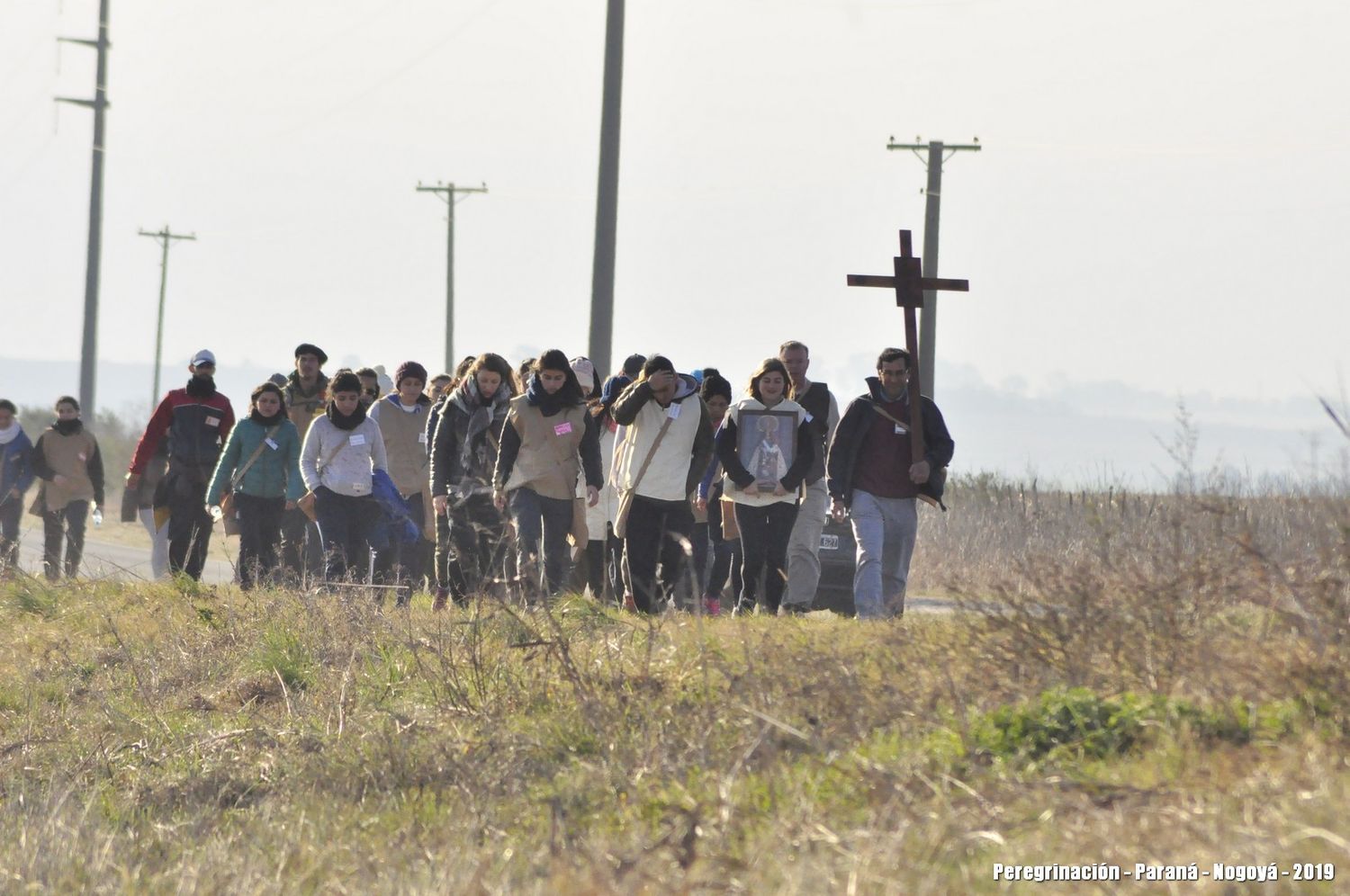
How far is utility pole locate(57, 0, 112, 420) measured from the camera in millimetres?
32875

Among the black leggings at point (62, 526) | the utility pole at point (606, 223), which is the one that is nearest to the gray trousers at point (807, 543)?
the utility pole at point (606, 223)

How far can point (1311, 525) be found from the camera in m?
7.82

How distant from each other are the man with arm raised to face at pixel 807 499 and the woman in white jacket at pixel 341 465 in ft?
9.00

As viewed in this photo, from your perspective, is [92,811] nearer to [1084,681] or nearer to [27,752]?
[27,752]

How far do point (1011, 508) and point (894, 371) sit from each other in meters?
9.47

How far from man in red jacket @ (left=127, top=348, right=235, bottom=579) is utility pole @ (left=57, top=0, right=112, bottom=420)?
20040mm

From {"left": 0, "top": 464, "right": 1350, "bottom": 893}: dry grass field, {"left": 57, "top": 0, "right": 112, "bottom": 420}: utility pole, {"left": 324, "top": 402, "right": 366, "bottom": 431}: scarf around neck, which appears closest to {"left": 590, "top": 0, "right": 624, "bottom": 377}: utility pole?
{"left": 324, "top": 402, "right": 366, "bottom": 431}: scarf around neck

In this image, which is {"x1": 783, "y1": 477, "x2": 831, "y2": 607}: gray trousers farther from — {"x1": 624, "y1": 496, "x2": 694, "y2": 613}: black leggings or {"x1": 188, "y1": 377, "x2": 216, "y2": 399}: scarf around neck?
{"x1": 188, "y1": 377, "x2": 216, "y2": 399}: scarf around neck

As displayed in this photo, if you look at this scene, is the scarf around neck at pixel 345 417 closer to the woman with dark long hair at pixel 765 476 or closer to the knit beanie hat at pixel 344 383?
the knit beanie hat at pixel 344 383

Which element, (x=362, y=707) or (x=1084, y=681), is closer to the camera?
(x=1084, y=681)

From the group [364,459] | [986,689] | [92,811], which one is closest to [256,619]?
[364,459]

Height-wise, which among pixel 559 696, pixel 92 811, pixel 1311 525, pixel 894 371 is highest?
pixel 894 371

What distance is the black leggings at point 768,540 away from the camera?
11336mm

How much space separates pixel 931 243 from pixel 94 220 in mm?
14687
